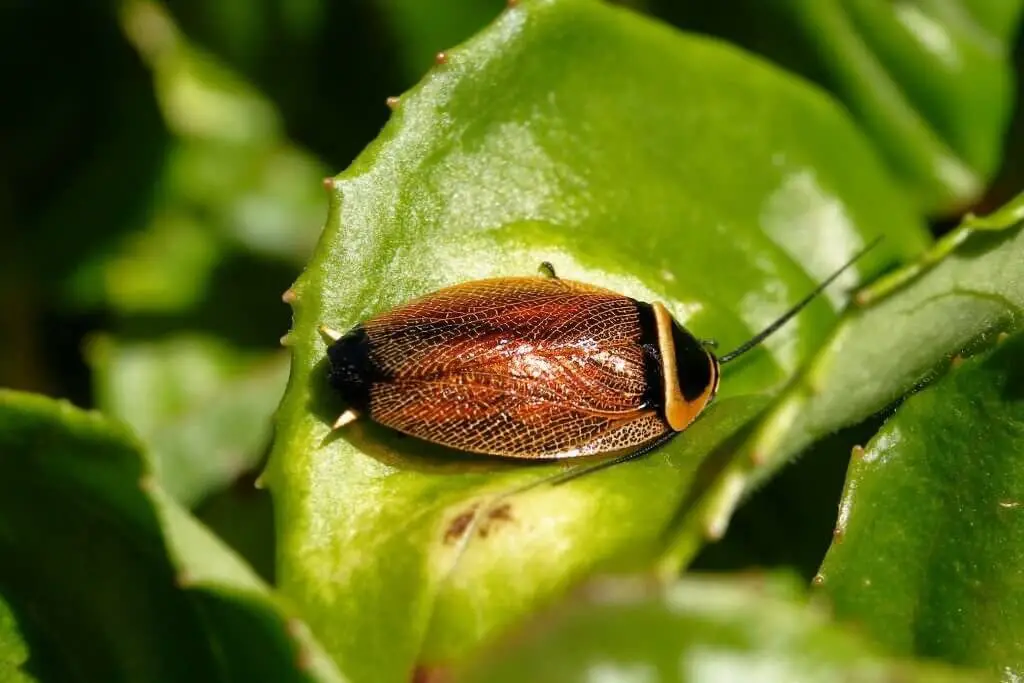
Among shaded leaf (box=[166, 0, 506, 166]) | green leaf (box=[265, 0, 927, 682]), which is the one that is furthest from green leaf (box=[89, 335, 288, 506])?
green leaf (box=[265, 0, 927, 682])

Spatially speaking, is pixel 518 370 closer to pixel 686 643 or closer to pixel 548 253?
pixel 548 253

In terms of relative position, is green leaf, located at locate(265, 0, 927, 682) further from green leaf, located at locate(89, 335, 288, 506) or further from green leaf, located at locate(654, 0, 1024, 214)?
green leaf, located at locate(89, 335, 288, 506)

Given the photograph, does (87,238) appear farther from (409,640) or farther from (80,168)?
(409,640)

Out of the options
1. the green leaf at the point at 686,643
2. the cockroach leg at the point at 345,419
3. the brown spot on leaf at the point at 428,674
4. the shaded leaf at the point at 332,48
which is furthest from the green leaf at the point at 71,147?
the green leaf at the point at 686,643

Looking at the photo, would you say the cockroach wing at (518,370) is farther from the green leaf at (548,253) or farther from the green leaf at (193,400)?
the green leaf at (193,400)

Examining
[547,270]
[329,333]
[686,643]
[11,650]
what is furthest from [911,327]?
[11,650]

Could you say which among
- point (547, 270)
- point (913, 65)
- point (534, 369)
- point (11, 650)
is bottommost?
point (913, 65)
